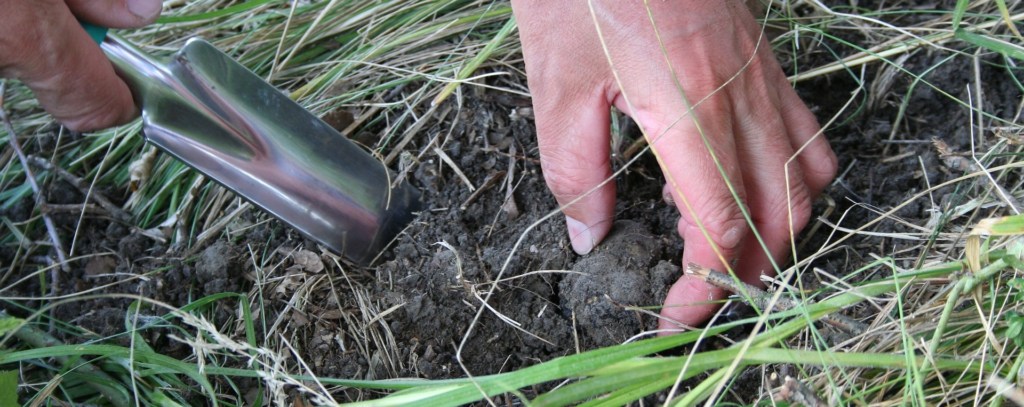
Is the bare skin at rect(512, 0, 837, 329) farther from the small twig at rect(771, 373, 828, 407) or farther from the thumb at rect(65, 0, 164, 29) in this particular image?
the thumb at rect(65, 0, 164, 29)

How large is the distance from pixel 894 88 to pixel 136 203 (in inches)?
70.8

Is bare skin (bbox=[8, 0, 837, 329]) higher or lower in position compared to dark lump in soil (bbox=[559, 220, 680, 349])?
higher

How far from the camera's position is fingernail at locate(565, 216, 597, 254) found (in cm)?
124

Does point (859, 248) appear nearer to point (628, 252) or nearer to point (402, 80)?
point (628, 252)

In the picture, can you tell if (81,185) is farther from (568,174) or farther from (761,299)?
(761,299)

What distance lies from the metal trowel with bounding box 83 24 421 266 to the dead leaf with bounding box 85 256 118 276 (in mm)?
335

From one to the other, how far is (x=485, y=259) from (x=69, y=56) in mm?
843

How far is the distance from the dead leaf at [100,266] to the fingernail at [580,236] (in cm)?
102

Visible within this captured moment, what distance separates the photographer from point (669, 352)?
1177 millimetres

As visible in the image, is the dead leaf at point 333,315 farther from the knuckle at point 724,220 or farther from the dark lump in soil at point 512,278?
the knuckle at point 724,220

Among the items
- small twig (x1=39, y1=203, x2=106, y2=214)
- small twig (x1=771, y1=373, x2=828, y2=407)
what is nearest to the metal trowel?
small twig (x1=39, y1=203, x2=106, y2=214)

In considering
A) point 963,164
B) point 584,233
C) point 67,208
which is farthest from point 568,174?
point 67,208

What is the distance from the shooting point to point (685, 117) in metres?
1.09

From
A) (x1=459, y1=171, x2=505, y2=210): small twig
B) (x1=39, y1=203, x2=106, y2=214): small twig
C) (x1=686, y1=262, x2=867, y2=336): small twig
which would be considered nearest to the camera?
(x1=686, y1=262, x2=867, y2=336): small twig
